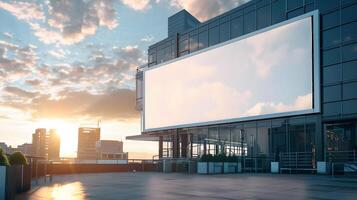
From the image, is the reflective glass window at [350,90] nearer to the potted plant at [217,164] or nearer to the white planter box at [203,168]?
the potted plant at [217,164]

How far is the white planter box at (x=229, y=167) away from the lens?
3943 cm

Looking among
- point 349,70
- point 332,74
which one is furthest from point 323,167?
point 349,70

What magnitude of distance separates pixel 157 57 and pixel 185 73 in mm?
13562

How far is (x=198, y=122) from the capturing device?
4716cm

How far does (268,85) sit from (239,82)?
3946 mm

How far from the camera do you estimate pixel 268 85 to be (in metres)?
39.1

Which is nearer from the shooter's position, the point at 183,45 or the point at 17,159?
the point at 17,159

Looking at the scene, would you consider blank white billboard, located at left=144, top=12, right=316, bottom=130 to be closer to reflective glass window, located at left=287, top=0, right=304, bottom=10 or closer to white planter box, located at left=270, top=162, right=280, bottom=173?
reflective glass window, located at left=287, top=0, right=304, bottom=10

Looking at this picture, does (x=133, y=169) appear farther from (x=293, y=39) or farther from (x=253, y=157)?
(x=293, y=39)

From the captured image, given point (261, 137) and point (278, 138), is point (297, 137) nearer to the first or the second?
point (278, 138)

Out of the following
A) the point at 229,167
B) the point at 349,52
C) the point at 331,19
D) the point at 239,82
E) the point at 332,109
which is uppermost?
the point at 331,19

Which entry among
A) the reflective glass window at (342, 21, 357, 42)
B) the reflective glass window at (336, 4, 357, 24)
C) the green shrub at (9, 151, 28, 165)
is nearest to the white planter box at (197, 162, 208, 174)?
the reflective glass window at (342, 21, 357, 42)

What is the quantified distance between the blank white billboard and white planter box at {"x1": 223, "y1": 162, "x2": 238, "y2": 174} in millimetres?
4899

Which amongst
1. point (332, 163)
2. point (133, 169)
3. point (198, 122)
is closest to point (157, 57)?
point (198, 122)
